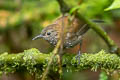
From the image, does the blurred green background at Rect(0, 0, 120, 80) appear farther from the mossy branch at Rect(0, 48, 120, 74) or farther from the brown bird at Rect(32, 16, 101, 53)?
the mossy branch at Rect(0, 48, 120, 74)

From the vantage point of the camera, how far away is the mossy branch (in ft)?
8.84

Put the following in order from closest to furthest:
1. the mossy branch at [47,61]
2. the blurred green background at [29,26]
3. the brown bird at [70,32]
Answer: the mossy branch at [47,61] → the brown bird at [70,32] → the blurred green background at [29,26]

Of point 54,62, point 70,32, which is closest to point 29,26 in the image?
point 70,32

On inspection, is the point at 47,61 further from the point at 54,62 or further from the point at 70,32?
the point at 70,32

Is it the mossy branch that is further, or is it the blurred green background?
the blurred green background

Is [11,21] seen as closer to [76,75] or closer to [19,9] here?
[19,9]

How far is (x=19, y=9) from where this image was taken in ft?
18.8

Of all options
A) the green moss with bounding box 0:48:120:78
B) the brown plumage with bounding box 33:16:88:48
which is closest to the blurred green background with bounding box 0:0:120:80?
the brown plumage with bounding box 33:16:88:48

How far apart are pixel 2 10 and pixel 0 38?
0.55 metres

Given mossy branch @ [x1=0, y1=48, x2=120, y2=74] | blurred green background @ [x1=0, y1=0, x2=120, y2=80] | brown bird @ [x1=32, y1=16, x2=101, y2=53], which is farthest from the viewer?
blurred green background @ [x1=0, y1=0, x2=120, y2=80]

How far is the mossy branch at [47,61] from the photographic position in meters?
2.70


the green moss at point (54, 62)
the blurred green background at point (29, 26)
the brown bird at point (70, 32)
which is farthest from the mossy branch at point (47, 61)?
the blurred green background at point (29, 26)

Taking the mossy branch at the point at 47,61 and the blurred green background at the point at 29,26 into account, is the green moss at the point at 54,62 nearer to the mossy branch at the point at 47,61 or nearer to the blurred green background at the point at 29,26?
the mossy branch at the point at 47,61

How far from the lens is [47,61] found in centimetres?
267
